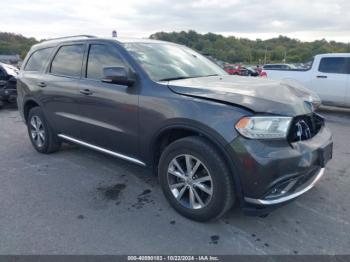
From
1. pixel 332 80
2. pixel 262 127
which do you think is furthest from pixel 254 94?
pixel 332 80

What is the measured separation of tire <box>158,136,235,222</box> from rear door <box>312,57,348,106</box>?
7351mm

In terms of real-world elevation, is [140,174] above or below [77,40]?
below

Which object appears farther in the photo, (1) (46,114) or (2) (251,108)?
(1) (46,114)

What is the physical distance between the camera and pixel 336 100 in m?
9.14

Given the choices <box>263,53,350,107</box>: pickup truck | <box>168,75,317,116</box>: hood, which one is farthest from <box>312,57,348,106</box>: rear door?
<box>168,75,317,116</box>: hood

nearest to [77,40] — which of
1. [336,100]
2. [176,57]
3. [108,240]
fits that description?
[176,57]

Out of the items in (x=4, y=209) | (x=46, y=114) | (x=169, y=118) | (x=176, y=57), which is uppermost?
(x=176, y=57)

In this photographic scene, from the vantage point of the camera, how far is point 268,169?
2.72 meters

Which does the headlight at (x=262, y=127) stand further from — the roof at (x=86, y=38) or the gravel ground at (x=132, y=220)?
the roof at (x=86, y=38)

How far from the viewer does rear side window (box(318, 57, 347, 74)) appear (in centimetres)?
902

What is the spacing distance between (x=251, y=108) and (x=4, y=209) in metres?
2.77

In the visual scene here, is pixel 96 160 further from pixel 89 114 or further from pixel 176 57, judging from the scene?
pixel 176 57

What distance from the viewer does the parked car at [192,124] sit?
9.18ft

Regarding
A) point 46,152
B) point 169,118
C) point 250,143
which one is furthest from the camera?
point 46,152
